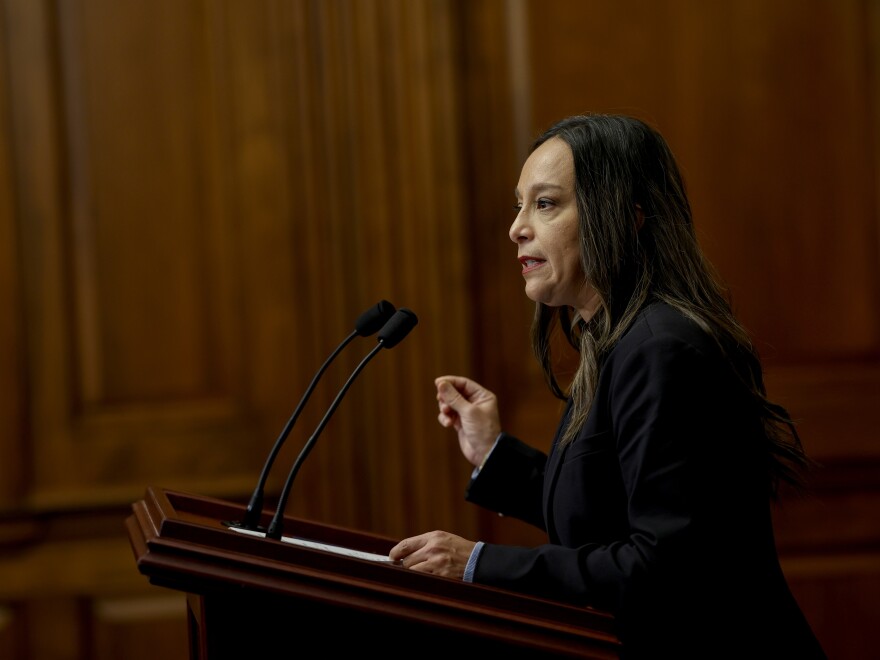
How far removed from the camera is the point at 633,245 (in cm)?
162

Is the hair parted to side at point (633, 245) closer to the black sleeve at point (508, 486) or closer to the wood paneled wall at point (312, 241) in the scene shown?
the black sleeve at point (508, 486)

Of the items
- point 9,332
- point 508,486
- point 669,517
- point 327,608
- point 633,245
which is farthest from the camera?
point 9,332

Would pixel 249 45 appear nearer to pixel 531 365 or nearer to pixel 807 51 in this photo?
pixel 531 365

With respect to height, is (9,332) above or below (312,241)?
below

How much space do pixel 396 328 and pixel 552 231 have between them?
311 millimetres

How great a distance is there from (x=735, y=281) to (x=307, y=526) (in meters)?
2.03

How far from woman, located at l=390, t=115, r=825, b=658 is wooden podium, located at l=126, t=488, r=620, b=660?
0.14m

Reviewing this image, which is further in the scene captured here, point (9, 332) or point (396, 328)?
point (9, 332)

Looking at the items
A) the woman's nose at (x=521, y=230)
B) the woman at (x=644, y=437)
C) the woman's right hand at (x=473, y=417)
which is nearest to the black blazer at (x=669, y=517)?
the woman at (x=644, y=437)

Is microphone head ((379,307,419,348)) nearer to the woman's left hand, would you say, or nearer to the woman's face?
the woman's face

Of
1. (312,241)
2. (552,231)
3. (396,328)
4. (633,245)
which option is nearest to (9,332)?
(312,241)

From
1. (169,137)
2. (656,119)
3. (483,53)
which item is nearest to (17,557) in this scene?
(169,137)

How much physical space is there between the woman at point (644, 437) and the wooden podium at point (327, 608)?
0.14 m

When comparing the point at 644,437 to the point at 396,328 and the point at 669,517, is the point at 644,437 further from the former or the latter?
the point at 396,328
